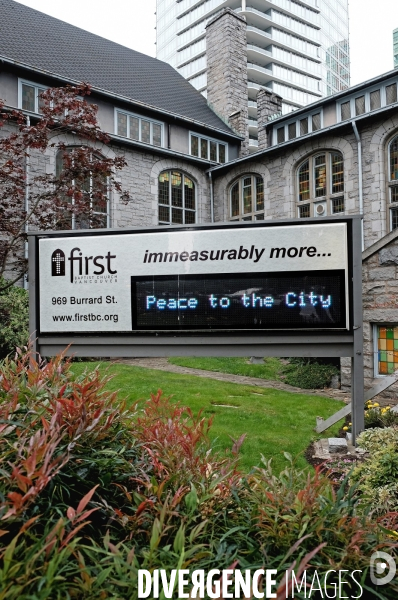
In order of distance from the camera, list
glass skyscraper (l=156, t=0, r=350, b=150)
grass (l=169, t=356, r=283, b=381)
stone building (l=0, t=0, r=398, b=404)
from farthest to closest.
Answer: glass skyscraper (l=156, t=0, r=350, b=150) → stone building (l=0, t=0, r=398, b=404) → grass (l=169, t=356, r=283, b=381)

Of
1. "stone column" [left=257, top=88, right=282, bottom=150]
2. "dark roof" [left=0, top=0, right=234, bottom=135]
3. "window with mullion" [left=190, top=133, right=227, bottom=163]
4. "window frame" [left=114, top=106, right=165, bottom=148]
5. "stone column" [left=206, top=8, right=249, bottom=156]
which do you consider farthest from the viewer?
"stone column" [left=206, top=8, right=249, bottom=156]

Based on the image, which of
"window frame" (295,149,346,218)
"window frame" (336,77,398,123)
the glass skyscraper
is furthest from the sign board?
the glass skyscraper

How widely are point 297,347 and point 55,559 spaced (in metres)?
4.91

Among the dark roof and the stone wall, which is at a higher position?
the dark roof

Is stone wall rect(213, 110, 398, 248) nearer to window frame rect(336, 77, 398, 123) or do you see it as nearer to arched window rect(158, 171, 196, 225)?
window frame rect(336, 77, 398, 123)

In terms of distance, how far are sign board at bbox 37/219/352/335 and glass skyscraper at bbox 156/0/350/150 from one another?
58807 millimetres

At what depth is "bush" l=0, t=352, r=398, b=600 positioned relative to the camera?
1.80 m

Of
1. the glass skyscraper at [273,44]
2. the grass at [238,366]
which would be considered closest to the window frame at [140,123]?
the grass at [238,366]

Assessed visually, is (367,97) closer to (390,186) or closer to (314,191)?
(314,191)

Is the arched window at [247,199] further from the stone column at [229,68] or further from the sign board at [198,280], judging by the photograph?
the sign board at [198,280]

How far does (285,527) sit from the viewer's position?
2227mm

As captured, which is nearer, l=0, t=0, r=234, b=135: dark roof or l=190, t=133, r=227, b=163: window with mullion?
l=0, t=0, r=234, b=135: dark roof

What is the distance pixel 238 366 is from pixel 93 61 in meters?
18.0

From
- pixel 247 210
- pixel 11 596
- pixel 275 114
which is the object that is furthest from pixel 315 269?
pixel 275 114
